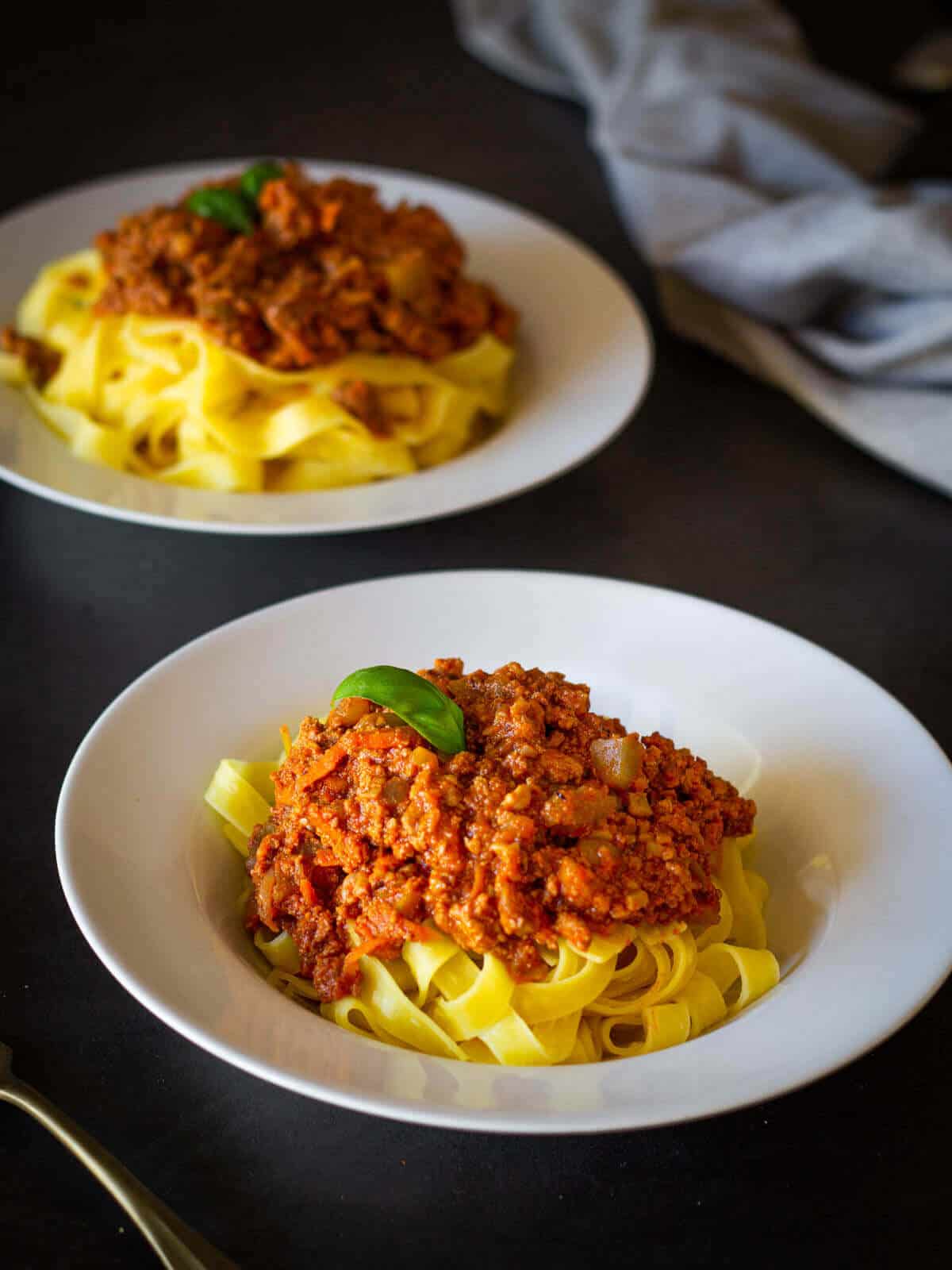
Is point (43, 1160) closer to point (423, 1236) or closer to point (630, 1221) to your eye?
point (423, 1236)

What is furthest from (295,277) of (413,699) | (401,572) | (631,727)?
(413,699)

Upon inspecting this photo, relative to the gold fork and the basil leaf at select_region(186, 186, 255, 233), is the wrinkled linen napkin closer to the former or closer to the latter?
the basil leaf at select_region(186, 186, 255, 233)

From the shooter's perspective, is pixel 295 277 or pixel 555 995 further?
pixel 295 277

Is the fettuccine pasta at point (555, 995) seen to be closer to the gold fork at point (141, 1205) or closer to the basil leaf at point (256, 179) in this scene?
the gold fork at point (141, 1205)

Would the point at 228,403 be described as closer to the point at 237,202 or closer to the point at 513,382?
the point at 237,202

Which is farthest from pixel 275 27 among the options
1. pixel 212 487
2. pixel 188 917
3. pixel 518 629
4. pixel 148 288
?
pixel 188 917

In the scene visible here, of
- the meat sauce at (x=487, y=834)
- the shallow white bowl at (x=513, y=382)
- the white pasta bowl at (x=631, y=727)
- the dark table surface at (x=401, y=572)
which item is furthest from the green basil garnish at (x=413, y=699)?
the shallow white bowl at (x=513, y=382)
